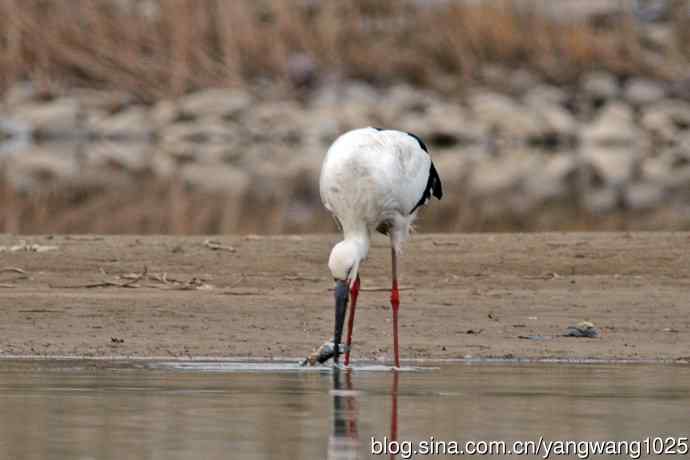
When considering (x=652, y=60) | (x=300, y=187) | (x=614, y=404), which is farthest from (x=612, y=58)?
(x=614, y=404)

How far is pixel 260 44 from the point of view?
148 ft

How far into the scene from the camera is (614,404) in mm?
8703

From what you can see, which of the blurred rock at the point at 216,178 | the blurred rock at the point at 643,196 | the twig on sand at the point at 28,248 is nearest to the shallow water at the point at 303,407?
the twig on sand at the point at 28,248

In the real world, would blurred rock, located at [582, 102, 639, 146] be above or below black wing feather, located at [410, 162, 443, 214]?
above

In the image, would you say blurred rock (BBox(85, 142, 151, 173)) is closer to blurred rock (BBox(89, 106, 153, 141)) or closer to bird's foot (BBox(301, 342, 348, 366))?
blurred rock (BBox(89, 106, 153, 141))

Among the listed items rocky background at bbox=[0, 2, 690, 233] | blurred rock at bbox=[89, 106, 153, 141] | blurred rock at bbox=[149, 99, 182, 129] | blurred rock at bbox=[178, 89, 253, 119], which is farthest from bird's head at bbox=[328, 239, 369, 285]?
blurred rock at bbox=[89, 106, 153, 141]

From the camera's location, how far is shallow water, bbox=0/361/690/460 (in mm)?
7531

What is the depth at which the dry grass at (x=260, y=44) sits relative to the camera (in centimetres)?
4456

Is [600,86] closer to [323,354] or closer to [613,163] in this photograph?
[613,163]

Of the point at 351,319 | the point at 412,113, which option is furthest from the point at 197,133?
the point at 351,319

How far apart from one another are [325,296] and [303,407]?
442 centimetres

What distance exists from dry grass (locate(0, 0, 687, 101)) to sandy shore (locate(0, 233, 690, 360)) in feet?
95.0

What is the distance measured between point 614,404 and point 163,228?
1079cm

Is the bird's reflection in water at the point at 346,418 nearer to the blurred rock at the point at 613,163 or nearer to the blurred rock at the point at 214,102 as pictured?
the blurred rock at the point at 613,163
